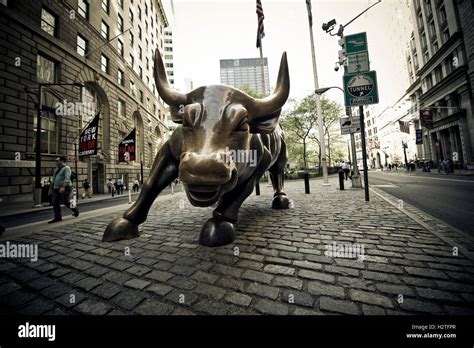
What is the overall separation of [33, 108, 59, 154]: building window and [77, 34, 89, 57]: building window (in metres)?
6.65

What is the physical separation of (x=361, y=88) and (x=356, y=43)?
1.62m

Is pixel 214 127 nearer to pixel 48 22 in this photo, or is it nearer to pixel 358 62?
pixel 358 62

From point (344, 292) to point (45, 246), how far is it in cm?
385

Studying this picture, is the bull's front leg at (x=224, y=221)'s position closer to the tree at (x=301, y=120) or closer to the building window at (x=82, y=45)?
the building window at (x=82, y=45)

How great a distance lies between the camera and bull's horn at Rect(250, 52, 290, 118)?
279cm

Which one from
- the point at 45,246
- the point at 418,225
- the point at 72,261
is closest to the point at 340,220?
the point at 418,225

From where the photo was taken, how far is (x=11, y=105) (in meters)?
11.4

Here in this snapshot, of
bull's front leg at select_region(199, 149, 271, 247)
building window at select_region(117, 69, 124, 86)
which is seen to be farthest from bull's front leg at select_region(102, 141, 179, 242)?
building window at select_region(117, 69, 124, 86)

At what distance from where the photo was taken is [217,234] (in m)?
2.65

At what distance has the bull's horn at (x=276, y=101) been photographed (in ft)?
9.15

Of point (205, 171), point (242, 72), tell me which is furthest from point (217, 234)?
point (242, 72)

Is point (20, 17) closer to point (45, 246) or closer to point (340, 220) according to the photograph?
point (45, 246)

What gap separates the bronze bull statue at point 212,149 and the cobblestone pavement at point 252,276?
0.32 meters

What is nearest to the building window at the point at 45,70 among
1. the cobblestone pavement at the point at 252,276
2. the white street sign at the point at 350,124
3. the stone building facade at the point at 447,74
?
the cobblestone pavement at the point at 252,276
